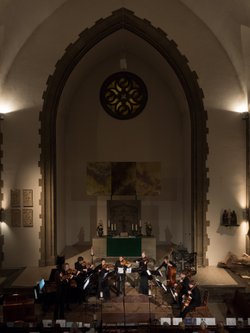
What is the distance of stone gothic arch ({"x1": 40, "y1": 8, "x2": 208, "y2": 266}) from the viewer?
16.0 m

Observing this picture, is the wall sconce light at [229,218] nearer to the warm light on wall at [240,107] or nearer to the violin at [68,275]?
the warm light on wall at [240,107]

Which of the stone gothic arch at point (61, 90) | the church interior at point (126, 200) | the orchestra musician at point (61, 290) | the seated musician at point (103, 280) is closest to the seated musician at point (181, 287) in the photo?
the church interior at point (126, 200)

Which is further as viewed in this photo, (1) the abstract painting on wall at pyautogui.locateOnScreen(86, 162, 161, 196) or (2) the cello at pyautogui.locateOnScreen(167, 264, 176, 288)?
(1) the abstract painting on wall at pyautogui.locateOnScreen(86, 162, 161, 196)

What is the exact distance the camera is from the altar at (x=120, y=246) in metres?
16.6

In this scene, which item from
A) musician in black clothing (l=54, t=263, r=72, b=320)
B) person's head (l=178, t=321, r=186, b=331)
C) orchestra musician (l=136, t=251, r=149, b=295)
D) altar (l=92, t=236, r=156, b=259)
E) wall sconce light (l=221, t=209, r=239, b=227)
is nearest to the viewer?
person's head (l=178, t=321, r=186, b=331)

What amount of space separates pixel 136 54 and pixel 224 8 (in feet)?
16.9

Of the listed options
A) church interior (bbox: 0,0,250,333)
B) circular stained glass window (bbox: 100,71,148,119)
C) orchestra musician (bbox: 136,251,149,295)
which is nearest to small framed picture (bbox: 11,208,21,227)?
church interior (bbox: 0,0,250,333)

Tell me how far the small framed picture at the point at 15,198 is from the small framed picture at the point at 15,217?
0.19 m

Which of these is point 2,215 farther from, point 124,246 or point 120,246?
point 124,246

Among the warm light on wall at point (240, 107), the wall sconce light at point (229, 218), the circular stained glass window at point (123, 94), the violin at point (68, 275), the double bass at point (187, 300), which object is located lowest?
the double bass at point (187, 300)

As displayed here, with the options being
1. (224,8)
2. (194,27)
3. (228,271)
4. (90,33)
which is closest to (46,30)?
(90,33)

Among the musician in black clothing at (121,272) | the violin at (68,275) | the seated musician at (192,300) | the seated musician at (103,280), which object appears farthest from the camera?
the seated musician at (103,280)

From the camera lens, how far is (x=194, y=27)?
15.9 meters

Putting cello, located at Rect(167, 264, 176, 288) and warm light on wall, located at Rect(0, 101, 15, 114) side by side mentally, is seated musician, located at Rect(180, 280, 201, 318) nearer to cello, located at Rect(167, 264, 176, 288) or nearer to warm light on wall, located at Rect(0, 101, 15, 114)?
cello, located at Rect(167, 264, 176, 288)
